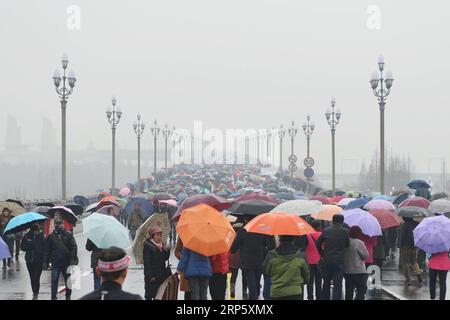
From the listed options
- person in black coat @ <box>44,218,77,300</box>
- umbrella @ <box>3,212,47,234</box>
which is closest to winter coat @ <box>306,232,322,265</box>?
person in black coat @ <box>44,218,77,300</box>

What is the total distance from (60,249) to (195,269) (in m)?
3.47

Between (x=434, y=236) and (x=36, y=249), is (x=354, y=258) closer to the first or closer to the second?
(x=434, y=236)

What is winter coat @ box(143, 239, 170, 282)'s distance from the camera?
35.9 ft

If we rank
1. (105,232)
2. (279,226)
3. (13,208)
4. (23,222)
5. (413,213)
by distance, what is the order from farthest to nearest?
(13,208), (413,213), (23,222), (105,232), (279,226)

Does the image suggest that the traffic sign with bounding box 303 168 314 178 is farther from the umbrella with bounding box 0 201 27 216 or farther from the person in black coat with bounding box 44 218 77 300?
the person in black coat with bounding box 44 218 77 300

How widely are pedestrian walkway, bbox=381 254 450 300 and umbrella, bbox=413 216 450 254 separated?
1.48 m

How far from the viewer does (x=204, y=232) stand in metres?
10.6

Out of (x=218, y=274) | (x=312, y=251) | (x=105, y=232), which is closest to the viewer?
(x=218, y=274)

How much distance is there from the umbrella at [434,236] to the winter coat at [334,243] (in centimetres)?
197

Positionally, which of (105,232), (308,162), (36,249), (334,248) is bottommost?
(36,249)

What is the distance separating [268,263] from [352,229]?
9.34 feet

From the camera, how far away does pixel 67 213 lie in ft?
51.0

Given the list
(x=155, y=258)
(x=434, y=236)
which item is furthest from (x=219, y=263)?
(x=434, y=236)
